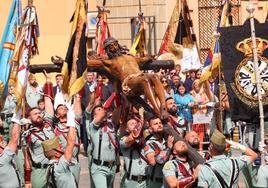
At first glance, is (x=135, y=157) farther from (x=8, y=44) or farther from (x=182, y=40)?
(x=182, y=40)

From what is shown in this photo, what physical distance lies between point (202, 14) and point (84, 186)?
10982 millimetres

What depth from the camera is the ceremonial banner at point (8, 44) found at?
14641 millimetres

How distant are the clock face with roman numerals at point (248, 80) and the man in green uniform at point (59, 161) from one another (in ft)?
7.23

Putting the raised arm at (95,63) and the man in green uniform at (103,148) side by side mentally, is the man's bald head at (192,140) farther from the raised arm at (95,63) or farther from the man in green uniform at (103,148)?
the man in green uniform at (103,148)

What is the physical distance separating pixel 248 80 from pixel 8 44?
3.93 m

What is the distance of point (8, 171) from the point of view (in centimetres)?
1258

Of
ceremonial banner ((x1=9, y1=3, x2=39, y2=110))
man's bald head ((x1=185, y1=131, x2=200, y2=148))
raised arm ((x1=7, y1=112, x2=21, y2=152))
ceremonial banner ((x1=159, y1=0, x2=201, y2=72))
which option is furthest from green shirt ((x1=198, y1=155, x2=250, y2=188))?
ceremonial banner ((x1=159, y1=0, x2=201, y2=72))

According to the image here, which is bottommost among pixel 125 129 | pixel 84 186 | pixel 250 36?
pixel 84 186

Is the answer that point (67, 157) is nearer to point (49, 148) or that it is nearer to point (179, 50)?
point (49, 148)

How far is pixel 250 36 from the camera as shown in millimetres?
13047

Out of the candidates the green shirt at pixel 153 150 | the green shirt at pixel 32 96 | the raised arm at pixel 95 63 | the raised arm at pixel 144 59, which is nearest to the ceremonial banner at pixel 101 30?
the green shirt at pixel 32 96

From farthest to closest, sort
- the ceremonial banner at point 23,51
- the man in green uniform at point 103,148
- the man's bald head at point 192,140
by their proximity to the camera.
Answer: the man in green uniform at point 103,148 → the ceremonial banner at point 23,51 → the man's bald head at point 192,140

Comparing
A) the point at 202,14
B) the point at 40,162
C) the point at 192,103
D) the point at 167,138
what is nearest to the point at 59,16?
the point at 202,14

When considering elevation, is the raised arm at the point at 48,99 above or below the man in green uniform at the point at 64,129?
above
